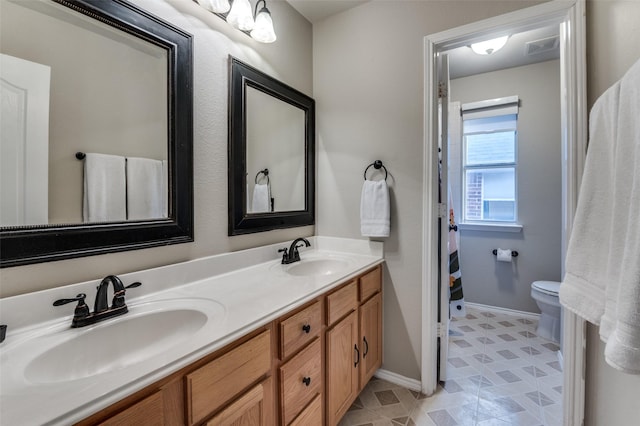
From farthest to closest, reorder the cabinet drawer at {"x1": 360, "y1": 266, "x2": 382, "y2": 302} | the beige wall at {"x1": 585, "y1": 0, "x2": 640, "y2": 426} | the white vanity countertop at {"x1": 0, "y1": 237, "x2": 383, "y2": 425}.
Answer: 1. the cabinet drawer at {"x1": 360, "y1": 266, "x2": 382, "y2": 302}
2. the beige wall at {"x1": 585, "y1": 0, "x2": 640, "y2": 426}
3. the white vanity countertop at {"x1": 0, "y1": 237, "x2": 383, "y2": 425}

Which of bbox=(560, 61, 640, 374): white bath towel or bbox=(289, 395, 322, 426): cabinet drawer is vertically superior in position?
bbox=(560, 61, 640, 374): white bath towel

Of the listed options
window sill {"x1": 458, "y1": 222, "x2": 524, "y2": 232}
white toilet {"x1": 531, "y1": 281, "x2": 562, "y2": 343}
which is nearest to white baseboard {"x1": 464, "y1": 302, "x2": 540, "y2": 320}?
white toilet {"x1": 531, "y1": 281, "x2": 562, "y2": 343}

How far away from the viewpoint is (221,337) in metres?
0.76

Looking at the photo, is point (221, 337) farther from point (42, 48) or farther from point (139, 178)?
point (42, 48)

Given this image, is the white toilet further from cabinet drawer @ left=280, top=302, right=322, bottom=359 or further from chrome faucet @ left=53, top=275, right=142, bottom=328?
chrome faucet @ left=53, top=275, right=142, bottom=328

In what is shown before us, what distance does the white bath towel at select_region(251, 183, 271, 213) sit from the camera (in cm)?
161

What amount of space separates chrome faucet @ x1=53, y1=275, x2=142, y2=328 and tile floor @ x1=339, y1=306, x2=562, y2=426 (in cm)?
127

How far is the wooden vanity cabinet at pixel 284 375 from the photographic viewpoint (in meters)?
0.66

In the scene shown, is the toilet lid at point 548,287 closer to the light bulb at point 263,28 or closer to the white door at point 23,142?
the light bulb at point 263,28

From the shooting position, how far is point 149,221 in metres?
1.11

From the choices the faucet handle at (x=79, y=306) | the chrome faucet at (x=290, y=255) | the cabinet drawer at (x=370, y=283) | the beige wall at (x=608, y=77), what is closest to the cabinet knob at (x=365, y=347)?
the cabinet drawer at (x=370, y=283)

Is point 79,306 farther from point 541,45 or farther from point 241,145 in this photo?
point 541,45

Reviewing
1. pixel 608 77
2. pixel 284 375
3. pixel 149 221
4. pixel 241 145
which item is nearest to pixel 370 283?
pixel 284 375

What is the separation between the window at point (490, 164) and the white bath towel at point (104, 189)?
10.4 feet
